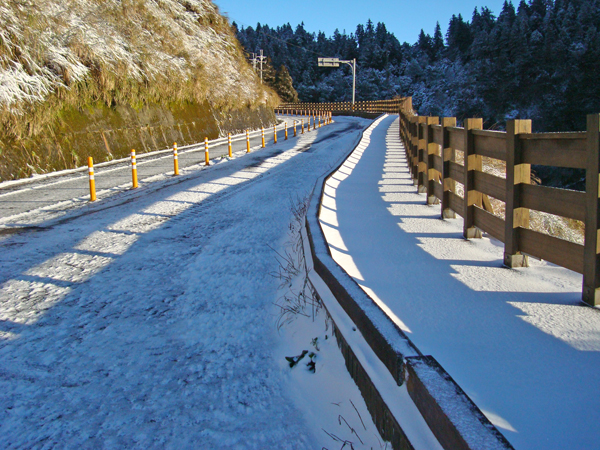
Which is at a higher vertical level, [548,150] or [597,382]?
[548,150]

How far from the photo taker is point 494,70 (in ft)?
313

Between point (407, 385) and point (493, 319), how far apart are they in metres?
1.38

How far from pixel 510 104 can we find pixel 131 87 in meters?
83.8

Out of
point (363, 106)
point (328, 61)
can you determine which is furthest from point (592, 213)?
point (363, 106)

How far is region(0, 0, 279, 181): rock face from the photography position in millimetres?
14727

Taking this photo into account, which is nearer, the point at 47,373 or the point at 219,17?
the point at 47,373

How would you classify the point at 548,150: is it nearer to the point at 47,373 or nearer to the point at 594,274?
the point at 594,274

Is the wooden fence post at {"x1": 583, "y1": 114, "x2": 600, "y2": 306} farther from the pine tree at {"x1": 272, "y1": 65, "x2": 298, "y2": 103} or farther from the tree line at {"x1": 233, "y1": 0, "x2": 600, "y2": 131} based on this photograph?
the pine tree at {"x1": 272, "y1": 65, "x2": 298, "y2": 103}

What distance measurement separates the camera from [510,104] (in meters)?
89.0

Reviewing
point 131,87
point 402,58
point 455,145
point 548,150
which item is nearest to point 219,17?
point 131,87

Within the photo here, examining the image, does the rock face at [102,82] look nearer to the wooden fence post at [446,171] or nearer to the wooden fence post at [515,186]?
the wooden fence post at [446,171]

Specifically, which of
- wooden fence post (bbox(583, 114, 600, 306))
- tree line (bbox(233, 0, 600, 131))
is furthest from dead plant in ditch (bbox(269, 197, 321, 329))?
tree line (bbox(233, 0, 600, 131))

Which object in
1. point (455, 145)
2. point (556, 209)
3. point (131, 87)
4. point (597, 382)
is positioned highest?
point (131, 87)

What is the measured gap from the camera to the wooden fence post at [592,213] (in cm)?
356
